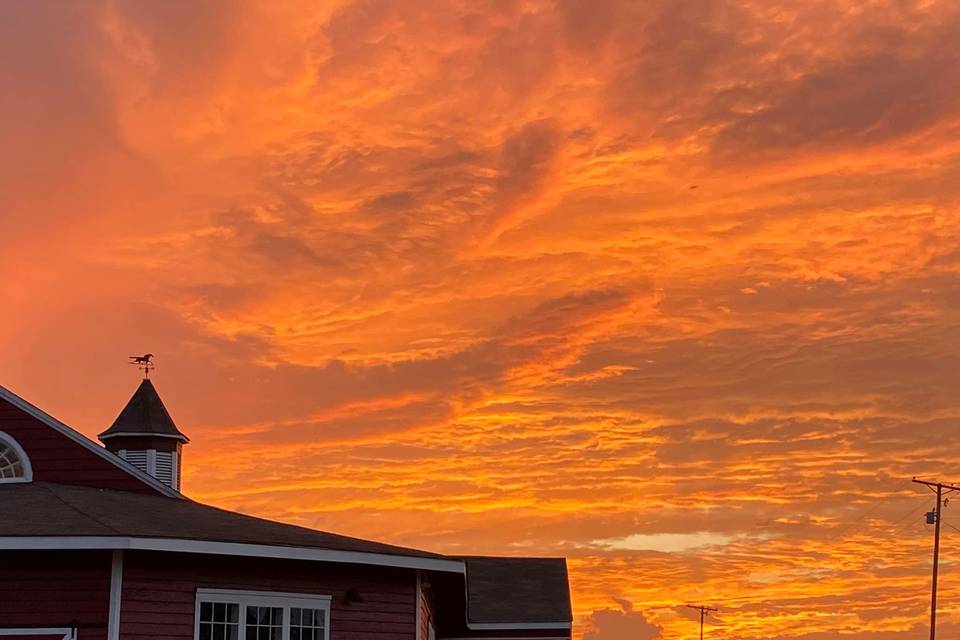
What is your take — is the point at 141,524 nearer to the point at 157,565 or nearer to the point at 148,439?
the point at 157,565

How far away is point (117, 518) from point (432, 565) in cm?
605

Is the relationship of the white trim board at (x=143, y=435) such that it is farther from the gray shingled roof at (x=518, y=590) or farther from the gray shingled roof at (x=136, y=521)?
the gray shingled roof at (x=136, y=521)

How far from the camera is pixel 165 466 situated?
1785 inches

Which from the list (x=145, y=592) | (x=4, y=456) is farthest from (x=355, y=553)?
(x=4, y=456)

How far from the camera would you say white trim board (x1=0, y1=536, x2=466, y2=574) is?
72.6 ft

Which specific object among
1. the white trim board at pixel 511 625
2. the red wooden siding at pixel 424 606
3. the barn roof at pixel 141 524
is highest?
the barn roof at pixel 141 524

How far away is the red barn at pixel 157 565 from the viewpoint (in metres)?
22.6

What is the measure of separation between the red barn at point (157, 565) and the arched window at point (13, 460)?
23 millimetres

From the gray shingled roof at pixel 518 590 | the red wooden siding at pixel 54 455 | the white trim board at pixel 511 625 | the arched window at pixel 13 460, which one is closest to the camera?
the arched window at pixel 13 460

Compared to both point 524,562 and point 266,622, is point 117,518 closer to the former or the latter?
point 266,622

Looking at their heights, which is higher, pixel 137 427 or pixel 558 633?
pixel 137 427

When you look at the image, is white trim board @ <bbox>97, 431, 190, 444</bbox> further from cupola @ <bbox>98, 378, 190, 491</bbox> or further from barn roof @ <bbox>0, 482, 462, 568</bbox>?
barn roof @ <bbox>0, 482, 462, 568</bbox>

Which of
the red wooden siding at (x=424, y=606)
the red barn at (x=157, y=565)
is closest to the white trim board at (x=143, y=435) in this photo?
the red barn at (x=157, y=565)

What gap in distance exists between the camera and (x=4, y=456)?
30625 millimetres
